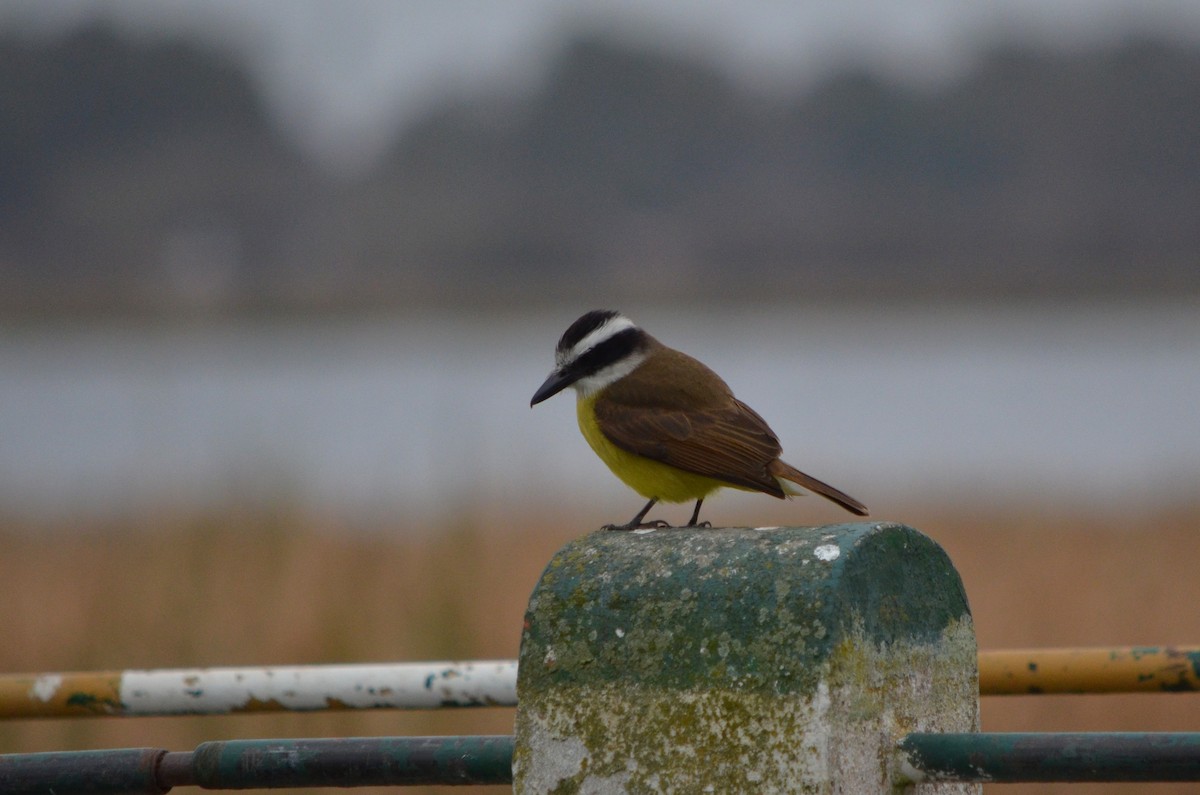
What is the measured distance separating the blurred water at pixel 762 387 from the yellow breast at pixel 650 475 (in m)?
7.77

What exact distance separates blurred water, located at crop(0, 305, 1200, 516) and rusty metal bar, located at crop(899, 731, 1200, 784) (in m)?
10.3

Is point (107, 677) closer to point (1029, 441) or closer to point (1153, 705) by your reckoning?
→ point (1153, 705)

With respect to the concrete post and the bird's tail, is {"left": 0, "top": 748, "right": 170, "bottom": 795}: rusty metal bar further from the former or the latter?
the bird's tail

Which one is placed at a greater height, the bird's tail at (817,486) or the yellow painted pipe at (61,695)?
the bird's tail at (817,486)

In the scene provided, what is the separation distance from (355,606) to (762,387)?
1580 centimetres

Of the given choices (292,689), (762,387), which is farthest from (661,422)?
(762,387)

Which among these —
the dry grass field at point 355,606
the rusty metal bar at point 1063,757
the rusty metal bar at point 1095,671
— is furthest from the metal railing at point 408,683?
the dry grass field at point 355,606

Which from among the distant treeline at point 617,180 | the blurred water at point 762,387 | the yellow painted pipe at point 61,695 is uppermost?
the distant treeline at point 617,180

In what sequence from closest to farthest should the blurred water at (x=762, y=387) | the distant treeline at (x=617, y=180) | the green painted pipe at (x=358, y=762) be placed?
the green painted pipe at (x=358, y=762)
the blurred water at (x=762, y=387)
the distant treeline at (x=617, y=180)

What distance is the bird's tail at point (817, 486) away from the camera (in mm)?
4195

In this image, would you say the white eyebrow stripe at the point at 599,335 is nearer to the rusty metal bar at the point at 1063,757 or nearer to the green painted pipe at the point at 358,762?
the green painted pipe at the point at 358,762

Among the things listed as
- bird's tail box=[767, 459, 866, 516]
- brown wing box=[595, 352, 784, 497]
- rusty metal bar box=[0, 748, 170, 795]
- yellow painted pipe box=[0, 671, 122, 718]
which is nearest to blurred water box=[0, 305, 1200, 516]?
brown wing box=[595, 352, 784, 497]

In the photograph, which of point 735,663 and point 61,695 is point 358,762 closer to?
point 735,663

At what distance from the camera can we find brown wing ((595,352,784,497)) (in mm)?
4441
